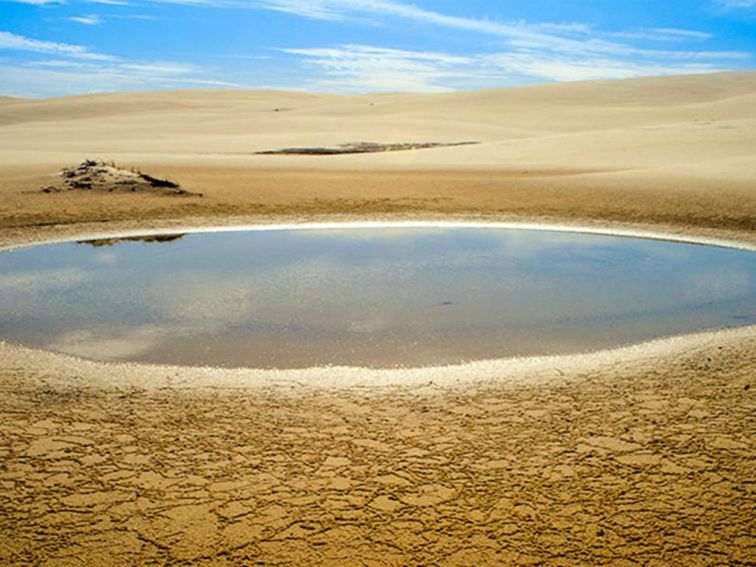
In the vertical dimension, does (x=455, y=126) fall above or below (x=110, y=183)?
above

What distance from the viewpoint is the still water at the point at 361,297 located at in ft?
22.7

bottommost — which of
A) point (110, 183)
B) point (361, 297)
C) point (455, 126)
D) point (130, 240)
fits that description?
point (361, 297)

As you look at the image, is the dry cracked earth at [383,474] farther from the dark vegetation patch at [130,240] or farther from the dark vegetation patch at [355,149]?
the dark vegetation patch at [355,149]

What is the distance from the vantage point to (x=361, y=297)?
8.76 metres

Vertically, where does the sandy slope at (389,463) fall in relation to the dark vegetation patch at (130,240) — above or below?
below

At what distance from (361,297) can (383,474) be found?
4.68m

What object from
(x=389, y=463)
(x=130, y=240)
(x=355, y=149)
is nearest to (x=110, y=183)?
(x=130, y=240)

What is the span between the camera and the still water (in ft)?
22.7

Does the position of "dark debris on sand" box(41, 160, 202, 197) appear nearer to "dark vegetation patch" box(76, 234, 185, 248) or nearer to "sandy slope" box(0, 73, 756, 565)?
"dark vegetation patch" box(76, 234, 185, 248)

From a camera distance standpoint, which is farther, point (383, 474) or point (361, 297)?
point (361, 297)

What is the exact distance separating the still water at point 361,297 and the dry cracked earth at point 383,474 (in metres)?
1.24

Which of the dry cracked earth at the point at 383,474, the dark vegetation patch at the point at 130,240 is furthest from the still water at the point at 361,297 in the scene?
the dry cracked earth at the point at 383,474

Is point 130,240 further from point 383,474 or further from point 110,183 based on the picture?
point 383,474

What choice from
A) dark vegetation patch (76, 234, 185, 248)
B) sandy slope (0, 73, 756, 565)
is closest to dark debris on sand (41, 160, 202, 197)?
dark vegetation patch (76, 234, 185, 248)
